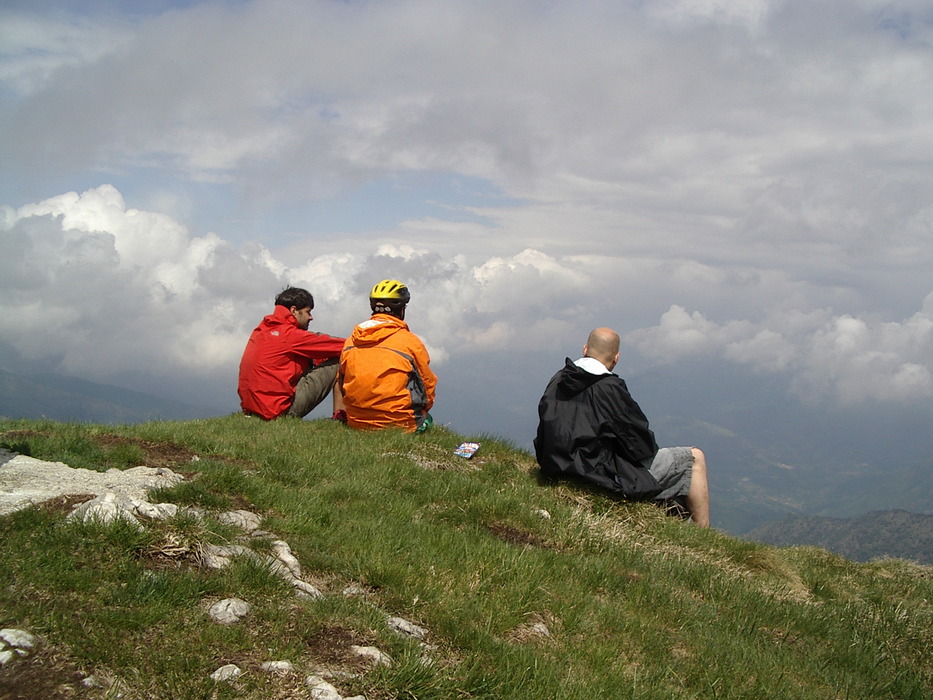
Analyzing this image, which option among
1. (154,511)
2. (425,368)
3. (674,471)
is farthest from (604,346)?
(154,511)

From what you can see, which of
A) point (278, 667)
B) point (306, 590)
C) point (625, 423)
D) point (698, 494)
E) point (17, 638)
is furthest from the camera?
point (698, 494)

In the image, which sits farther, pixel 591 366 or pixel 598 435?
pixel 591 366

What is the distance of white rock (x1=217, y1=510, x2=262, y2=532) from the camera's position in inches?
251

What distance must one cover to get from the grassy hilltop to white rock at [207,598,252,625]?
0.30ft

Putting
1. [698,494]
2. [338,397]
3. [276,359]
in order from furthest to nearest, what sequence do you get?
[276,359]
[338,397]
[698,494]

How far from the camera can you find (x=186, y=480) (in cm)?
739

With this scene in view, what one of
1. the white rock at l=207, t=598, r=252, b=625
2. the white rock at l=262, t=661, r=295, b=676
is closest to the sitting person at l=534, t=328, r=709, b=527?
the white rock at l=207, t=598, r=252, b=625

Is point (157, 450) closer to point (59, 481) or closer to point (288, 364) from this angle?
point (59, 481)

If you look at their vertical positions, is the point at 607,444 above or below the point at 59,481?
above

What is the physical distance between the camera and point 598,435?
35.0ft

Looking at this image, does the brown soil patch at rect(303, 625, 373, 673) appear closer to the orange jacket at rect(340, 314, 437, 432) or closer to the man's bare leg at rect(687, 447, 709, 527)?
the man's bare leg at rect(687, 447, 709, 527)

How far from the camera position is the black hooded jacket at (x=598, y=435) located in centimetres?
1055

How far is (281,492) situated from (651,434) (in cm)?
577

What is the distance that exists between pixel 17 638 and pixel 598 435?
7.95 meters
